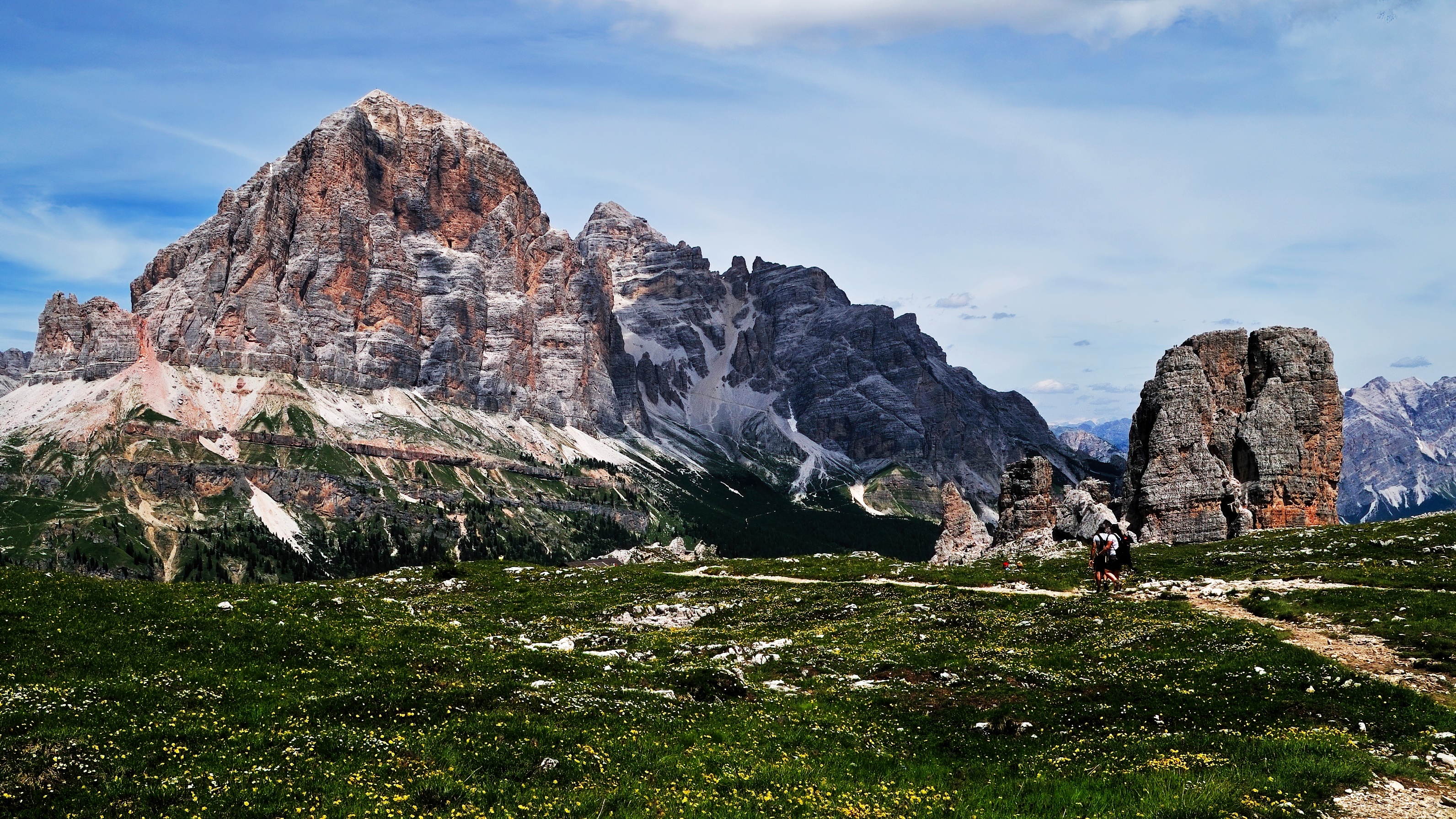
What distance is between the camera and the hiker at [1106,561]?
5288 centimetres

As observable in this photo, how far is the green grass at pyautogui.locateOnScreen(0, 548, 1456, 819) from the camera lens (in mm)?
17297

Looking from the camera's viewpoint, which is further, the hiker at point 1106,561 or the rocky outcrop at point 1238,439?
the rocky outcrop at point 1238,439

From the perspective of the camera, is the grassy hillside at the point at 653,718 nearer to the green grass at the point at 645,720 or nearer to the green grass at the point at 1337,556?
the green grass at the point at 645,720

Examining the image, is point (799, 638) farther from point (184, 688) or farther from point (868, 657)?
point (184, 688)

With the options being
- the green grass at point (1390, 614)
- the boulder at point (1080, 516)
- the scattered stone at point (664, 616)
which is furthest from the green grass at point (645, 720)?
the boulder at point (1080, 516)

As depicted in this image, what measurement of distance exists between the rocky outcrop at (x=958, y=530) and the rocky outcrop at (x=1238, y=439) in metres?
27.6

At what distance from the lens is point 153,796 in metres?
16.0

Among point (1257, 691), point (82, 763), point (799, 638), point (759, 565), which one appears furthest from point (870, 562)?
point (82, 763)

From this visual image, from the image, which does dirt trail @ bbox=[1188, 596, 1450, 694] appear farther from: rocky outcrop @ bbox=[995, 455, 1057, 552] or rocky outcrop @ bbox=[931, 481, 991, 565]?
rocky outcrop @ bbox=[931, 481, 991, 565]

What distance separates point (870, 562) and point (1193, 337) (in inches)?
1792

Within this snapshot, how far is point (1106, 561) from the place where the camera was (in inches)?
2101

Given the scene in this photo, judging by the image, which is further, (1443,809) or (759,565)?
(759,565)

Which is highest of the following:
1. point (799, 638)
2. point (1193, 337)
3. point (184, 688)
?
point (1193, 337)

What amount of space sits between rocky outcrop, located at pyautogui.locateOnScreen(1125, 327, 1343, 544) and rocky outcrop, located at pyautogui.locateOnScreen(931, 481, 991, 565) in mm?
27585
